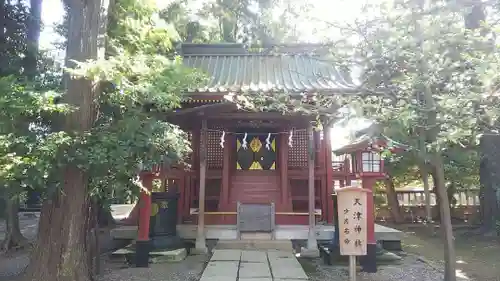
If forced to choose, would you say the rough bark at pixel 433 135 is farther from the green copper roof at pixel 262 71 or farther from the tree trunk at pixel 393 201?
the tree trunk at pixel 393 201

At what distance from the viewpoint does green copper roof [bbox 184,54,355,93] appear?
30.5ft

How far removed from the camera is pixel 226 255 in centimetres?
735

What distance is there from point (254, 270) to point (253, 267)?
0.20 metres

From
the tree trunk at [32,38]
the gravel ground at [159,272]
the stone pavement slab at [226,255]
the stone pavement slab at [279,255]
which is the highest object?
the tree trunk at [32,38]

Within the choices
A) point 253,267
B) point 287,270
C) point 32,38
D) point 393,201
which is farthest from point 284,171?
point 393,201

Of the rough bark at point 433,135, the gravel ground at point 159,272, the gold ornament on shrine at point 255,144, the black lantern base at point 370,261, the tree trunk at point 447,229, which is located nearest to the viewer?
the rough bark at point 433,135

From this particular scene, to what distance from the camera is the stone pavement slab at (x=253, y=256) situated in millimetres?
7012

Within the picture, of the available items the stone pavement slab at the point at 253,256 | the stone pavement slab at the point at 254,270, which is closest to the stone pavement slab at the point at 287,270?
the stone pavement slab at the point at 254,270

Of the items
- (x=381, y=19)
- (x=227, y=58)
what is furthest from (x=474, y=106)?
(x=227, y=58)

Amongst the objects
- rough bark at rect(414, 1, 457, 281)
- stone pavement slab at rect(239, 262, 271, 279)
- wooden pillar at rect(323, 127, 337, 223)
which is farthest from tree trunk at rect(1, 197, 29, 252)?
rough bark at rect(414, 1, 457, 281)

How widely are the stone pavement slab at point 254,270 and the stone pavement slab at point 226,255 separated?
47 centimetres

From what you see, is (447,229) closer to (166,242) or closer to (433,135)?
(433,135)

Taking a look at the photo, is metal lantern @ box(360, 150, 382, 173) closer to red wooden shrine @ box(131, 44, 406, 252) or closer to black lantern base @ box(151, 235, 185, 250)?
red wooden shrine @ box(131, 44, 406, 252)

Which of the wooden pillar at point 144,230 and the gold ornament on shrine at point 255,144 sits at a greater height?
the gold ornament on shrine at point 255,144
